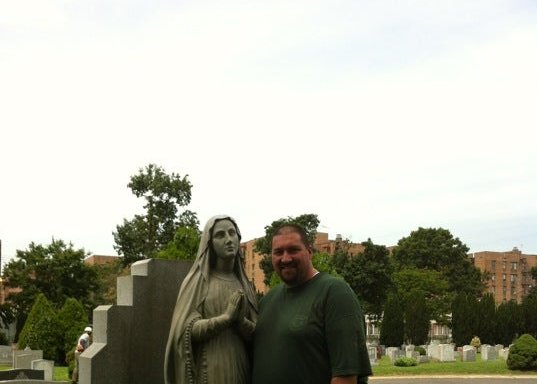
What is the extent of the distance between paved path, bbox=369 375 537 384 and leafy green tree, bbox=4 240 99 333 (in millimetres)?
29141

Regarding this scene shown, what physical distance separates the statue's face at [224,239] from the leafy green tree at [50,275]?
161ft

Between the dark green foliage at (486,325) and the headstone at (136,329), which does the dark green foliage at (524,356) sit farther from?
the headstone at (136,329)

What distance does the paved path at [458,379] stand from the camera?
88.4 ft

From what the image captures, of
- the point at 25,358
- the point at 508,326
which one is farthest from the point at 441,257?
the point at 25,358

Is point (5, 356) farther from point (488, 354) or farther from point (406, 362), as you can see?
point (488, 354)

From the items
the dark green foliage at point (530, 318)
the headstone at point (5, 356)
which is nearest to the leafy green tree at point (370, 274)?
the dark green foliage at point (530, 318)

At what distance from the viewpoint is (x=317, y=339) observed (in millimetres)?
4625

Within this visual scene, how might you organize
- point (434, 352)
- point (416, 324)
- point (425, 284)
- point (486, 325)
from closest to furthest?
point (434, 352) < point (486, 325) < point (416, 324) < point (425, 284)

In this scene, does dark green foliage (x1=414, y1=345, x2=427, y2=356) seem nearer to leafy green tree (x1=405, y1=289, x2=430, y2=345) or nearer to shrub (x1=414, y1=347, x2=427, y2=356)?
shrub (x1=414, y1=347, x2=427, y2=356)

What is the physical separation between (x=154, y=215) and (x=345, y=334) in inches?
1736

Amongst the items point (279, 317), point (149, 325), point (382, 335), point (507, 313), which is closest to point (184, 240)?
point (149, 325)

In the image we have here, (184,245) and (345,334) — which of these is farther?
(184,245)

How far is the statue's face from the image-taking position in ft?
18.3

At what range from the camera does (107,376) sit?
6414mm
